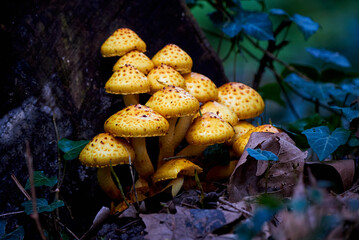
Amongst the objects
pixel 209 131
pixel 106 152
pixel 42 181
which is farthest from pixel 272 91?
pixel 42 181

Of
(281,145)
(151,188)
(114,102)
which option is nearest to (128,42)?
(114,102)

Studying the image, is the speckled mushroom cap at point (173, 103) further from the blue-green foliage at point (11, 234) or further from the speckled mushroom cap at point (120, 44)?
the blue-green foliage at point (11, 234)

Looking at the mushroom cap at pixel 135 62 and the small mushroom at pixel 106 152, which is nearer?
the small mushroom at pixel 106 152

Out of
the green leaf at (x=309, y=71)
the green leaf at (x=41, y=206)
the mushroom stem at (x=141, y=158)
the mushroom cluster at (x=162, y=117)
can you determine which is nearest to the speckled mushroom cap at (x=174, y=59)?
the mushroom cluster at (x=162, y=117)

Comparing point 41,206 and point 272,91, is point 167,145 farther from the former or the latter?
point 272,91

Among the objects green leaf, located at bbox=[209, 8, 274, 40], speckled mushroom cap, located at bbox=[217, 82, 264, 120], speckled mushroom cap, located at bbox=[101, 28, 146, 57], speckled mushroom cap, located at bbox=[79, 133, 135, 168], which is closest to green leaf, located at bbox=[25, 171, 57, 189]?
speckled mushroom cap, located at bbox=[79, 133, 135, 168]

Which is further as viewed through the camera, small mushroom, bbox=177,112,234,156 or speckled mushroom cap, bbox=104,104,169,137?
small mushroom, bbox=177,112,234,156

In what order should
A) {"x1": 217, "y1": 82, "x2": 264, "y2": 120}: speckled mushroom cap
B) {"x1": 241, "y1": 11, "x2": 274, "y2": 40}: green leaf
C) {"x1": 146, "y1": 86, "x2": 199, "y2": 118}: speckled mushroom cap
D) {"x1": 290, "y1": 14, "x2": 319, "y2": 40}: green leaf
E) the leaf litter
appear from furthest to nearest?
{"x1": 290, "y1": 14, "x2": 319, "y2": 40}: green leaf, {"x1": 241, "y1": 11, "x2": 274, "y2": 40}: green leaf, {"x1": 217, "y1": 82, "x2": 264, "y2": 120}: speckled mushroom cap, {"x1": 146, "y1": 86, "x2": 199, "y2": 118}: speckled mushroom cap, the leaf litter

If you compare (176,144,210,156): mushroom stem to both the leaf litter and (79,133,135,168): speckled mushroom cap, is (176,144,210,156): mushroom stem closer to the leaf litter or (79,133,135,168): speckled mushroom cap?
the leaf litter
